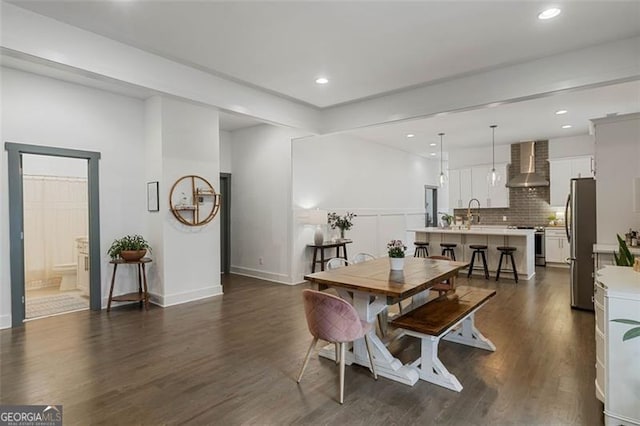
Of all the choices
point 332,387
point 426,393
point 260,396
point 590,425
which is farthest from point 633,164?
point 260,396

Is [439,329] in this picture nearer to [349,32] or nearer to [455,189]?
[349,32]

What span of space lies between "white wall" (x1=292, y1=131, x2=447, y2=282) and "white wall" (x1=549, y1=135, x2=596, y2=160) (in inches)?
139

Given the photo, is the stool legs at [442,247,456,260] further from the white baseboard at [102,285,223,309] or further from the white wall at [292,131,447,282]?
the white baseboard at [102,285,223,309]

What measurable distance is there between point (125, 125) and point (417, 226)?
8147 millimetres

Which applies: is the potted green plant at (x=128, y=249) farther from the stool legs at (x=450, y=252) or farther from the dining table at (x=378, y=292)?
the stool legs at (x=450, y=252)

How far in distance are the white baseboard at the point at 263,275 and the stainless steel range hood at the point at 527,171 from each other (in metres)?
5.99

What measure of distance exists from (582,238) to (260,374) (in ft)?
14.4

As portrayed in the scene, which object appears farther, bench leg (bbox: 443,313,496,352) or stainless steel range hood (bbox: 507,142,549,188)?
stainless steel range hood (bbox: 507,142,549,188)

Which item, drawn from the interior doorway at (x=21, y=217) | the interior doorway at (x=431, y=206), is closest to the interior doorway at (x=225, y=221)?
the interior doorway at (x=21, y=217)

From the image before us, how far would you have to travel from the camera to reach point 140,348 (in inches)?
139

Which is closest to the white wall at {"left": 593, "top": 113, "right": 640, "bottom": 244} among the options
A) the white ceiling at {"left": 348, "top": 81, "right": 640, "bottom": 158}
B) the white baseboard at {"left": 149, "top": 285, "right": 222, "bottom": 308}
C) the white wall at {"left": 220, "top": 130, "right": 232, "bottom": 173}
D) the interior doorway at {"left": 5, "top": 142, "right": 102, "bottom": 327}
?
the white ceiling at {"left": 348, "top": 81, "right": 640, "bottom": 158}

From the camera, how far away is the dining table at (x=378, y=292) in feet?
9.18

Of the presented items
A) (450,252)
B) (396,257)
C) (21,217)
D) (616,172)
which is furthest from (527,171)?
(21,217)

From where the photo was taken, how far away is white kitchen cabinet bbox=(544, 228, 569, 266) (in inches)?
310
